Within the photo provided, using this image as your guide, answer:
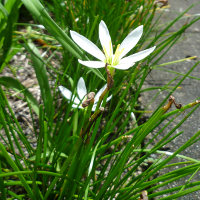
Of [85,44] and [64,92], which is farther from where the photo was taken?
[64,92]

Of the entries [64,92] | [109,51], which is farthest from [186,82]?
[109,51]

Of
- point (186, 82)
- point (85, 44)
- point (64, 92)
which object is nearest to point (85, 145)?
point (85, 44)

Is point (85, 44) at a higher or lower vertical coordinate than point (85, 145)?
higher

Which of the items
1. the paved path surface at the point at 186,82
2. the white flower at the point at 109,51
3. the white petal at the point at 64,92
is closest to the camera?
the white flower at the point at 109,51

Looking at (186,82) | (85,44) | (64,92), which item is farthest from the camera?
(186,82)

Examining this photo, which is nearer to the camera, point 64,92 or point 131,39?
point 131,39

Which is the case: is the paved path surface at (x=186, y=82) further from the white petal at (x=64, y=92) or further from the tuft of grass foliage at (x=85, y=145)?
the white petal at (x=64, y=92)

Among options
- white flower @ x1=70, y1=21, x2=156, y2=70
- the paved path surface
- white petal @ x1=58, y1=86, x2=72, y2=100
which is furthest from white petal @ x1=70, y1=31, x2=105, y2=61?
the paved path surface

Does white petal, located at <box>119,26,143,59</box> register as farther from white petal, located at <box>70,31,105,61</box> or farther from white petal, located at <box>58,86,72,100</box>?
white petal, located at <box>58,86,72,100</box>

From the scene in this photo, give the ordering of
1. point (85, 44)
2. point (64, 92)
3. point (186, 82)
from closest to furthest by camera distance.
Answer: point (85, 44) < point (64, 92) < point (186, 82)

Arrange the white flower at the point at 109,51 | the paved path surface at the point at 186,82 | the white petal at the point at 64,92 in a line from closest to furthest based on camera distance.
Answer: the white flower at the point at 109,51 < the white petal at the point at 64,92 < the paved path surface at the point at 186,82

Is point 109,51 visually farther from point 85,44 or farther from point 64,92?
point 64,92

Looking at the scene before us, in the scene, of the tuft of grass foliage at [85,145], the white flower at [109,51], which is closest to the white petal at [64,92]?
the tuft of grass foliage at [85,145]

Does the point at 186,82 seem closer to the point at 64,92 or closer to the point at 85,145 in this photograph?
the point at 64,92
